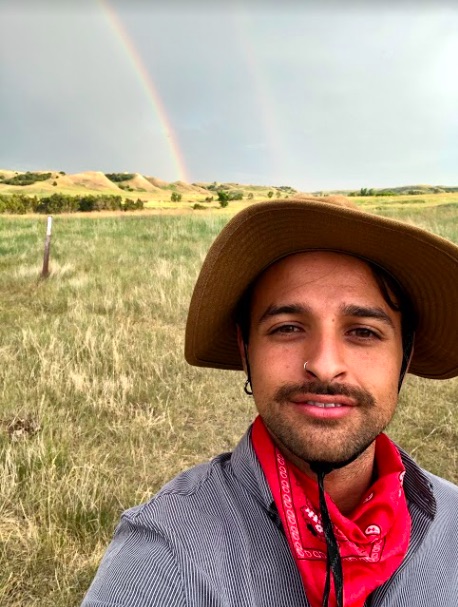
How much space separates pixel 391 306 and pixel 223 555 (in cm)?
79

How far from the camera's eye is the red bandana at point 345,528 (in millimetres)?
1028

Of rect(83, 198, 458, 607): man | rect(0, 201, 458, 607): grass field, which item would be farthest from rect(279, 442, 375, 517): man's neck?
rect(0, 201, 458, 607): grass field

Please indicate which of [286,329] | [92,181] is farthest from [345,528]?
[92,181]

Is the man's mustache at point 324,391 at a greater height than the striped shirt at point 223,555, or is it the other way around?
the man's mustache at point 324,391

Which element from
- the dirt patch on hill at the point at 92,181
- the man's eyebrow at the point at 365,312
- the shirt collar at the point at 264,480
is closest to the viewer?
the shirt collar at the point at 264,480

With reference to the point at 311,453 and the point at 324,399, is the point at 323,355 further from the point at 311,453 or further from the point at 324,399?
the point at 311,453

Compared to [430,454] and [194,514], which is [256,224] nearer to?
[194,514]

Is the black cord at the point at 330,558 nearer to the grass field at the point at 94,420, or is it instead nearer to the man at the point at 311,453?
the man at the point at 311,453

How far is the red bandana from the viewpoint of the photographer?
40.5 inches

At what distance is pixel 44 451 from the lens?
9.83 ft

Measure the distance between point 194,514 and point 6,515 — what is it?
1851mm

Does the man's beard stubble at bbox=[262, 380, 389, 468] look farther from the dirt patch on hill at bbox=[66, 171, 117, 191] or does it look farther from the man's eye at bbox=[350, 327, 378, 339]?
the dirt patch on hill at bbox=[66, 171, 117, 191]

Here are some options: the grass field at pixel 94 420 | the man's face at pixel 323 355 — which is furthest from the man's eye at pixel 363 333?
the grass field at pixel 94 420

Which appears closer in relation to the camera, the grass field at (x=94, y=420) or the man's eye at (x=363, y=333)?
the man's eye at (x=363, y=333)
